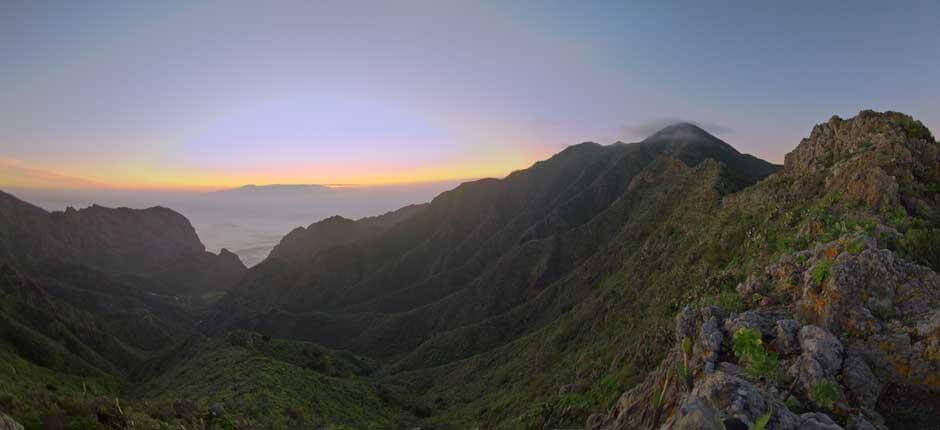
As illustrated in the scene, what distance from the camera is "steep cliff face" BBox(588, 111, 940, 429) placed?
936cm

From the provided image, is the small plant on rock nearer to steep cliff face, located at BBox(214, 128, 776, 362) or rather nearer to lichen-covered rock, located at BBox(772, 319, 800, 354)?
lichen-covered rock, located at BBox(772, 319, 800, 354)

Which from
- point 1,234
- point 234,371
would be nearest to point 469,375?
point 234,371

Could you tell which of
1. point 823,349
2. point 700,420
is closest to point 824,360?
point 823,349

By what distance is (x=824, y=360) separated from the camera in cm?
1075

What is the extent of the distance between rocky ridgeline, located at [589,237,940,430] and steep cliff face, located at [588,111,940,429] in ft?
0.09

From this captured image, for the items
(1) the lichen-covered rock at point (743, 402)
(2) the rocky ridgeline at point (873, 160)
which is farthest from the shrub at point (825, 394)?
(2) the rocky ridgeline at point (873, 160)

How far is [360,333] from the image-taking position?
129125 millimetres

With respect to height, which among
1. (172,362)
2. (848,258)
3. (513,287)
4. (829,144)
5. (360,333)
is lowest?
(360,333)

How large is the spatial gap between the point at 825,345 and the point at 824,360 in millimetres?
496

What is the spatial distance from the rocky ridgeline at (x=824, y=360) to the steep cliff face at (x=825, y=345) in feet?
0.09

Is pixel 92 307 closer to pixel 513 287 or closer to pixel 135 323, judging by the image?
pixel 135 323

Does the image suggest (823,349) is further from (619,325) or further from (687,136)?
(687,136)

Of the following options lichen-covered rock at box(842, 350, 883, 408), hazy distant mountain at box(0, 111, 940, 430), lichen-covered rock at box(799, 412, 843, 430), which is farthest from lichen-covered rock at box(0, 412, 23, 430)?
lichen-covered rock at box(842, 350, 883, 408)

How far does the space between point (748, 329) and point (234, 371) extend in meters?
58.0
